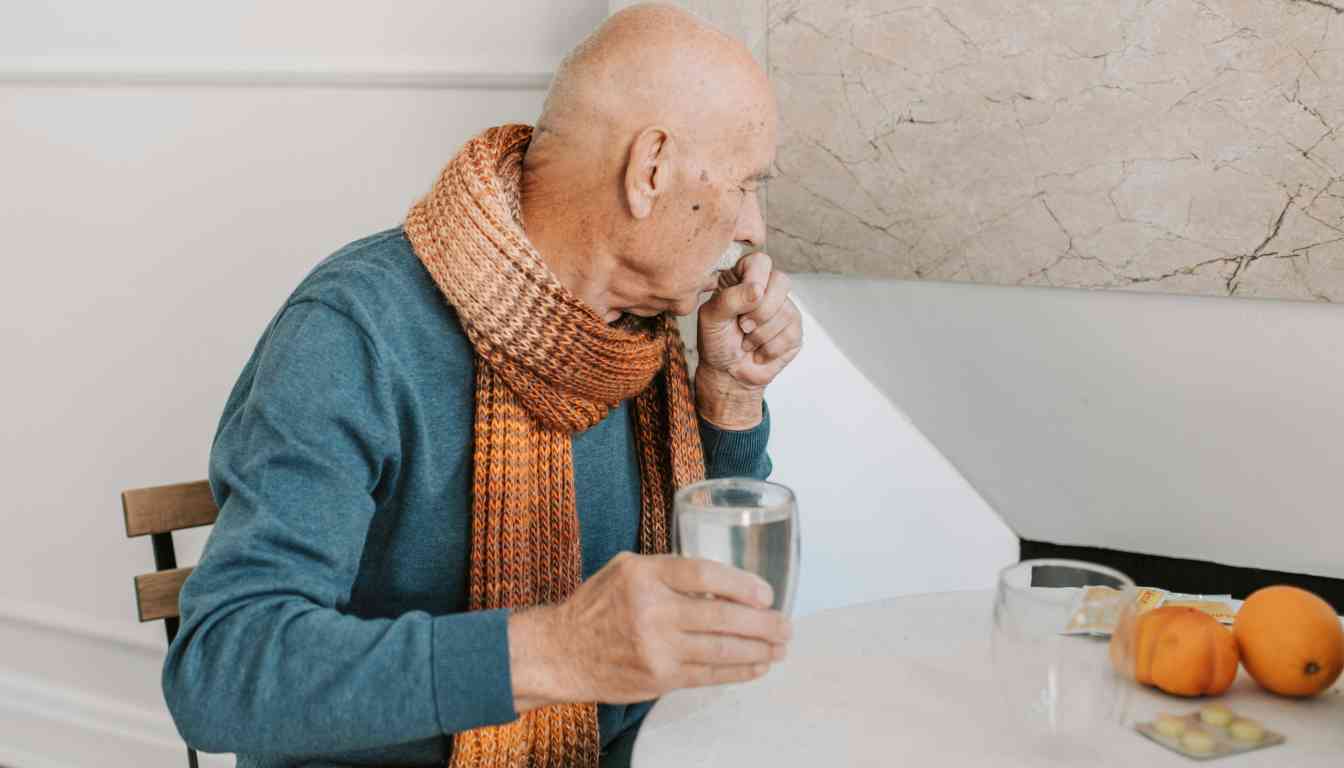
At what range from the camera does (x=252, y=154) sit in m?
2.40

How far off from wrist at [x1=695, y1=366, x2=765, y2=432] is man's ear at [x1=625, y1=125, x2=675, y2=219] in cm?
34

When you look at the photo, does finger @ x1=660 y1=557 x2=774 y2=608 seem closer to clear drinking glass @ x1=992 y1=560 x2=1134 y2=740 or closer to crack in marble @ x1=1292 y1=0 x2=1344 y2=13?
clear drinking glass @ x1=992 y1=560 x2=1134 y2=740

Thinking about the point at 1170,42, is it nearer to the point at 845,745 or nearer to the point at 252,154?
the point at 845,745

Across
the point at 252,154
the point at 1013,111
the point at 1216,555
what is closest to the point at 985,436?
the point at 1216,555

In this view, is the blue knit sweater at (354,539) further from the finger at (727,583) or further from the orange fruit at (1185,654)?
the orange fruit at (1185,654)

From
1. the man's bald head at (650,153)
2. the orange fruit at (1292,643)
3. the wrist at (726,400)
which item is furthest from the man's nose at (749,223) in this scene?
the orange fruit at (1292,643)

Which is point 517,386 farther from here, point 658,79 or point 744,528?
point 744,528

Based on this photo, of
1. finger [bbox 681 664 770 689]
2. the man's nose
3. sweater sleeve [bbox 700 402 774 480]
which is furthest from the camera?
sweater sleeve [bbox 700 402 774 480]

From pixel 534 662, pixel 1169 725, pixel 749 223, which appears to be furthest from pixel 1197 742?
pixel 749 223

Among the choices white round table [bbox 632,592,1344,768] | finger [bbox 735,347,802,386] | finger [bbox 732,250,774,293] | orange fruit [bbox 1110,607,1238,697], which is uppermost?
finger [bbox 732,250,774,293]

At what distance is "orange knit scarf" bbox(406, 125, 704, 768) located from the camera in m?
1.42

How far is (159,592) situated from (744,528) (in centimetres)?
97

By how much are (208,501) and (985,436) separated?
3.79 ft

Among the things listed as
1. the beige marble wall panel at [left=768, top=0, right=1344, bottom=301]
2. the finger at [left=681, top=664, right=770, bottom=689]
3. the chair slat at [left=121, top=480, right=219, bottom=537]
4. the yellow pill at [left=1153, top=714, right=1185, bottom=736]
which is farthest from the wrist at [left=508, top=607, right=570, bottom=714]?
the beige marble wall panel at [left=768, top=0, right=1344, bottom=301]
